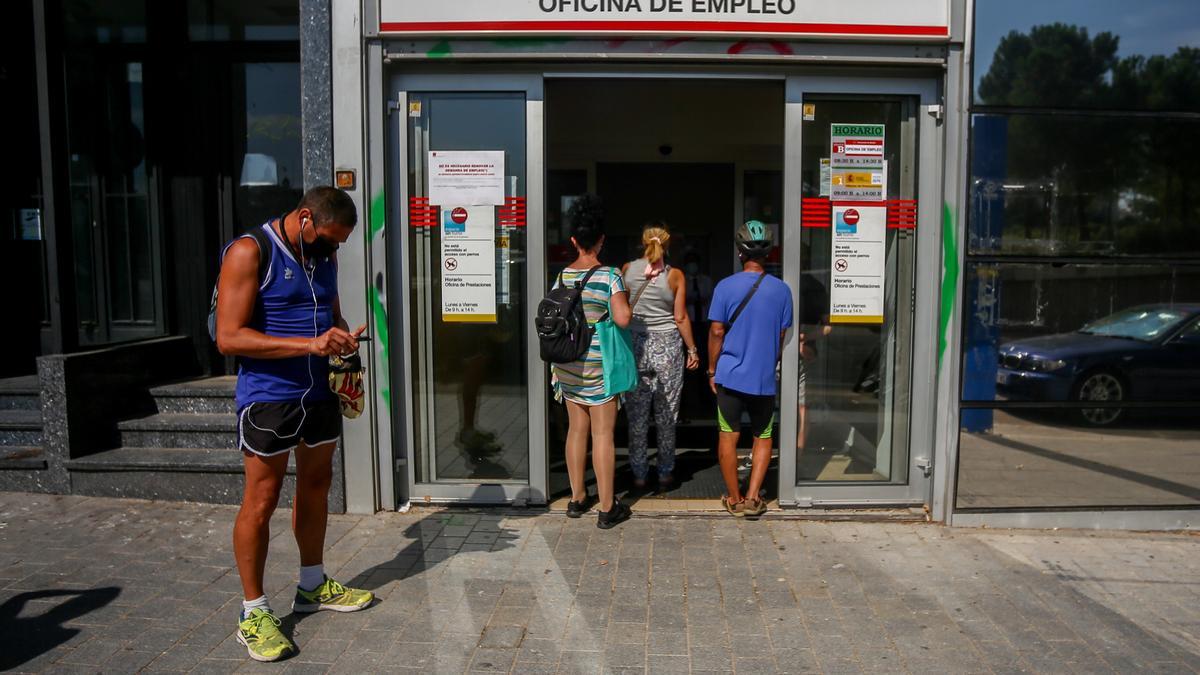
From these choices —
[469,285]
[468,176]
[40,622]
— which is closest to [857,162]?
[468,176]

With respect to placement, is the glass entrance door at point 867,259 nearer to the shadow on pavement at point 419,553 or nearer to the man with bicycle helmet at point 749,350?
the man with bicycle helmet at point 749,350

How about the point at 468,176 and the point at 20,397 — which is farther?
the point at 20,397

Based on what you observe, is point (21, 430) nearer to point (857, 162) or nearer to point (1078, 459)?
point (857, 162)

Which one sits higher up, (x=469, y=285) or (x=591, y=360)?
(x=469, y=285)

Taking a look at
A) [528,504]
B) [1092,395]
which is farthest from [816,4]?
[528,504]

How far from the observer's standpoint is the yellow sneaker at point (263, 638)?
3602 millimetres

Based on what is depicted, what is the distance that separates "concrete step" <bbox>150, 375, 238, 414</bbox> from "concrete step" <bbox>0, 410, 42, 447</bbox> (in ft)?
2.38

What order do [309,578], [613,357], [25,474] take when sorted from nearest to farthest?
[309,578], [613,357], [25,474]

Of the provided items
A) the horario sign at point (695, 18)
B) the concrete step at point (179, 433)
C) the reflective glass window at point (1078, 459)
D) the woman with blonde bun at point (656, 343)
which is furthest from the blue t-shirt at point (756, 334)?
the concrete step at point (179, 433)

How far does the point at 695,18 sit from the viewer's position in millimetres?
5152

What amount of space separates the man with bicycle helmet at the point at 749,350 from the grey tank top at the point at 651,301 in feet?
1.68

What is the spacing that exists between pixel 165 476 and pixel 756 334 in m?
3.76

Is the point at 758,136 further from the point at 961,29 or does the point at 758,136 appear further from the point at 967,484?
the point at 967,484

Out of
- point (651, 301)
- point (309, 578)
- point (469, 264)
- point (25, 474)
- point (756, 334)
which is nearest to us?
point (309, 578)
